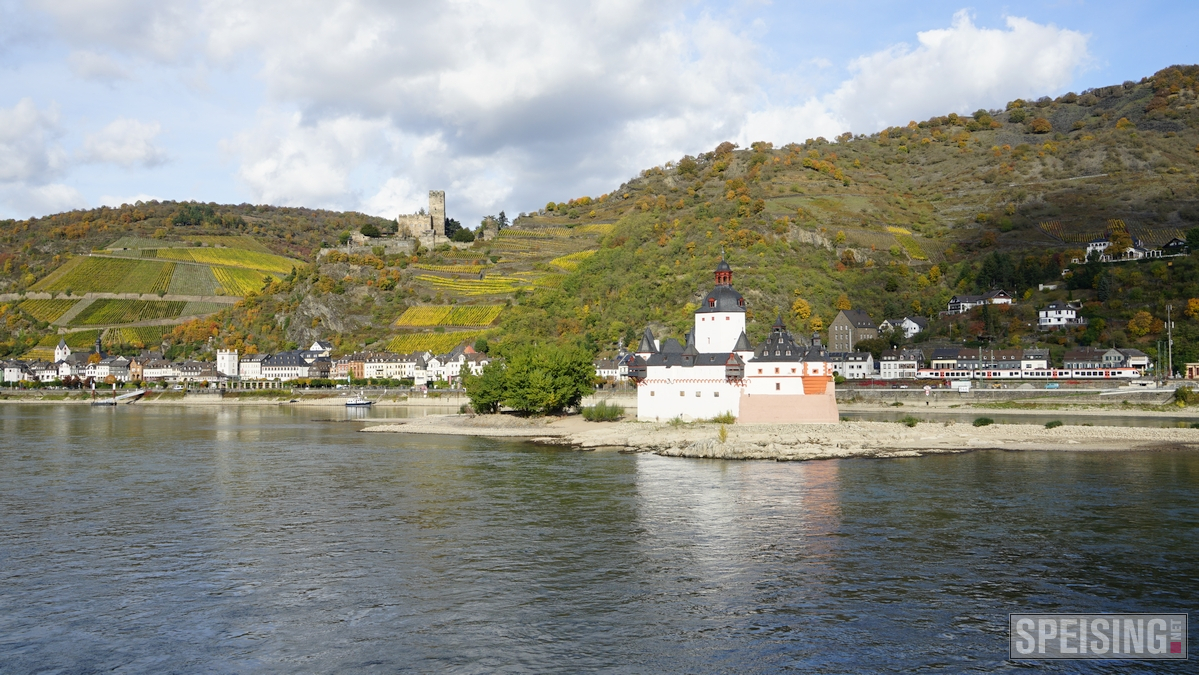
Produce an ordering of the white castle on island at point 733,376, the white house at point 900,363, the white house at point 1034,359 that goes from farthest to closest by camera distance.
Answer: the white house at point 900,363, the white house at point 1034,359, the white castle on island at point 733,376

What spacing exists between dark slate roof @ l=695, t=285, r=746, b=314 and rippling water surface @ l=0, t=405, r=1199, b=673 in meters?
17.7

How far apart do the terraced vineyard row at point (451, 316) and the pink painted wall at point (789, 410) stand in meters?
64.6

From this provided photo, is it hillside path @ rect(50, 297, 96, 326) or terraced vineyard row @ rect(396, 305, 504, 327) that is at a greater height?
hillside path @ rect(50, 297, 96, 326)

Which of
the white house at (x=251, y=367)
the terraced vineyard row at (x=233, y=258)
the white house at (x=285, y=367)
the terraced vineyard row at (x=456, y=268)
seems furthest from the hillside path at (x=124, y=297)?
the white house at (x=285, y=367)

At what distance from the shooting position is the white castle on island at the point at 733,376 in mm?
48562

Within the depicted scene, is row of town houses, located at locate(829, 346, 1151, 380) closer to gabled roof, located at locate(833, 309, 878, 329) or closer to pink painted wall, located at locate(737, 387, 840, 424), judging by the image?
gabled roof, located at locate(833, 309, 878, 329)

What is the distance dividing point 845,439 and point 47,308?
130811 millimetres

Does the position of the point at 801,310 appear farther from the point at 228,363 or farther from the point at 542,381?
the point at 228,363

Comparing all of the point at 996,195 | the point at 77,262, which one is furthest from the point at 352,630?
the point at 77,262

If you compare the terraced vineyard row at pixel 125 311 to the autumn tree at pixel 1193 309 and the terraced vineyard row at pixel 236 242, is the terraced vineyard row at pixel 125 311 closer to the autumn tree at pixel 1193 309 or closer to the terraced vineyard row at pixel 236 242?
the terraced vineyard row at pixel 236 242

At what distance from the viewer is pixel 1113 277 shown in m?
88.3

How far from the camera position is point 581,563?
21.0 meters

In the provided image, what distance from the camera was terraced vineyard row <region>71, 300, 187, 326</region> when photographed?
427 ft

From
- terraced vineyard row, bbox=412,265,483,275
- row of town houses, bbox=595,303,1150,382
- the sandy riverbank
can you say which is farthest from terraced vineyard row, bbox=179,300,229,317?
the sandy riverbank
